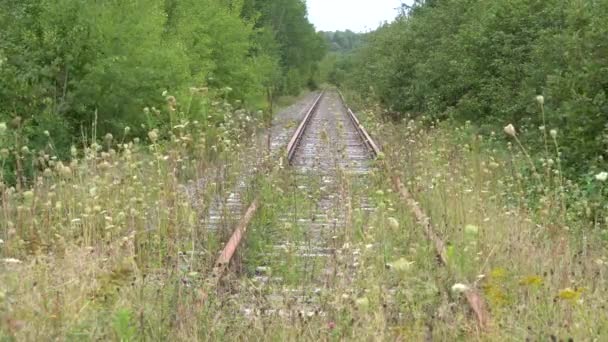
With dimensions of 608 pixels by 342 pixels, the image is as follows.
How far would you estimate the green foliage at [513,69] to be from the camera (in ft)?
36.4

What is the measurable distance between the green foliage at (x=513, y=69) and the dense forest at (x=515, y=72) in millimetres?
18

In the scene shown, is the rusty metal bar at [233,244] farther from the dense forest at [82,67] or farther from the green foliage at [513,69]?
the green foliage at [513,69]

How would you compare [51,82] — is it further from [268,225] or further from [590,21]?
[590,21]

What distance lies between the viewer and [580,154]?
36.1 ft

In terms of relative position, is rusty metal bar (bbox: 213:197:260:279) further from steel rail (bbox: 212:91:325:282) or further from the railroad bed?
the railroad bed

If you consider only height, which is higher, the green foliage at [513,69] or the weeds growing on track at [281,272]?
the green foliage at [513,69]

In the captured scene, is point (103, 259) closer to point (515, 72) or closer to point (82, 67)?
point (82, 67)

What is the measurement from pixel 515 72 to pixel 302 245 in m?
11.1

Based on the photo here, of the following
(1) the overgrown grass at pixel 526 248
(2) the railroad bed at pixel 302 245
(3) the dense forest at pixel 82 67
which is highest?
(3) the dense forest at pixel 82 67

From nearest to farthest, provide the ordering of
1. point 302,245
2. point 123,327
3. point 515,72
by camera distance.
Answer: point 123,327
point 302,245
point 515,72

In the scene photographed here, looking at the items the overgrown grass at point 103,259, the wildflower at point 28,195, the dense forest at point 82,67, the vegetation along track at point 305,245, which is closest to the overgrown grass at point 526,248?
the vegetation along track at point 305,245

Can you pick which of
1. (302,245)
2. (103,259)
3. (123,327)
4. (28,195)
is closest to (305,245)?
(302,245)

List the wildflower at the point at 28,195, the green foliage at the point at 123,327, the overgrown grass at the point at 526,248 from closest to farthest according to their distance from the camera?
the green foliage at the point at 123,327 → the overgrown grass at the point at 526,248 → the wildflower at the point at 28,195

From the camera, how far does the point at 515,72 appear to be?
17.8 metres
